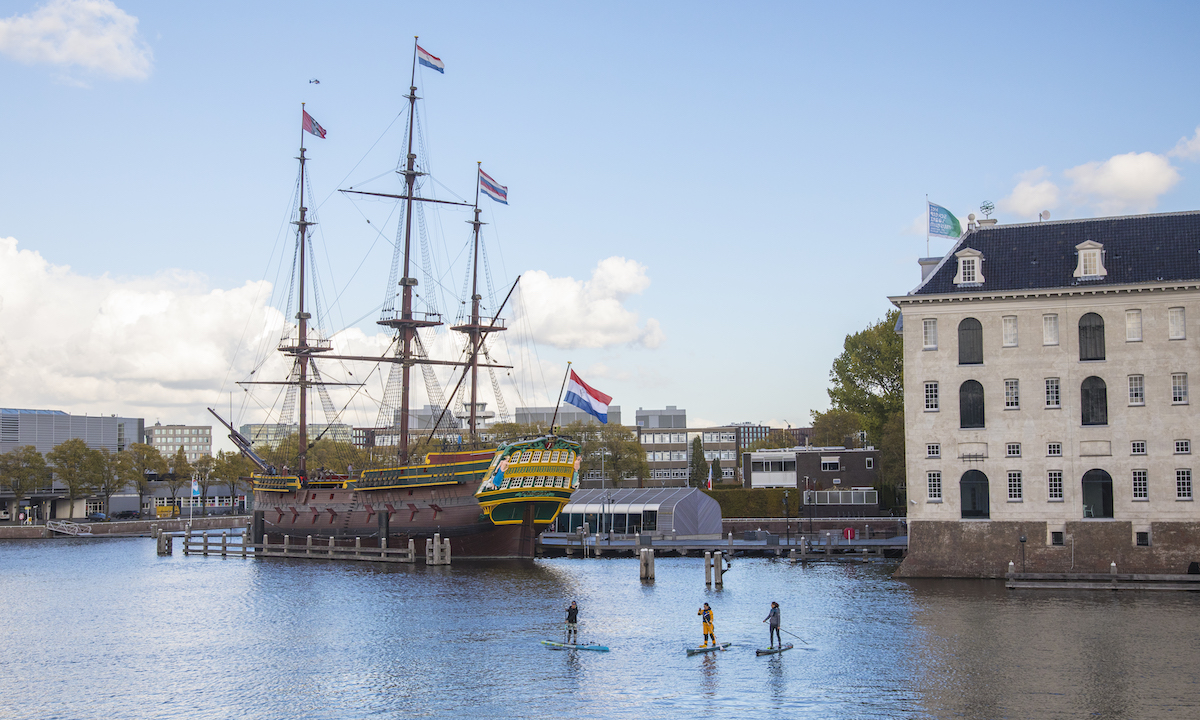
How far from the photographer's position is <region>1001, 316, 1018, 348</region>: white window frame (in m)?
52.5

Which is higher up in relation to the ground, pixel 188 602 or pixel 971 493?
pixel 971 493

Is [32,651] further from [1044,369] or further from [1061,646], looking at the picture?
[1044,369]

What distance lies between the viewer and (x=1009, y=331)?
52.7 m

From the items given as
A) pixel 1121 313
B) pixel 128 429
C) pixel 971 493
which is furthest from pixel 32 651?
pixel 128 429

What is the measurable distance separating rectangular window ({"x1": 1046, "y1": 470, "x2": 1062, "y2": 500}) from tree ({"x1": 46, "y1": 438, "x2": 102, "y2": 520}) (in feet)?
378

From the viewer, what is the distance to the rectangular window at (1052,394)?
2034 inches

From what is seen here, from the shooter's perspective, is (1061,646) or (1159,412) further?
(1159,412)

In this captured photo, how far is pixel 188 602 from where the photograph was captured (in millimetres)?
54906

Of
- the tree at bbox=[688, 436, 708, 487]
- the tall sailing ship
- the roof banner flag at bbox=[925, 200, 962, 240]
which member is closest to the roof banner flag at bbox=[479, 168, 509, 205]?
the tall sailing ship

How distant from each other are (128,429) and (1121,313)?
163m

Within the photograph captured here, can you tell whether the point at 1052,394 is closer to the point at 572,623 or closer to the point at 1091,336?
the point at 1091,336

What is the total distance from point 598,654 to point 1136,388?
31.2m

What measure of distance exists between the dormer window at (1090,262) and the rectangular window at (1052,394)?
17.5 ft

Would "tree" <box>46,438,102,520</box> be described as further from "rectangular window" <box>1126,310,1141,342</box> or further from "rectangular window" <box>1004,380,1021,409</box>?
"rectangular window" <box>1126,310,1141,342</box>
